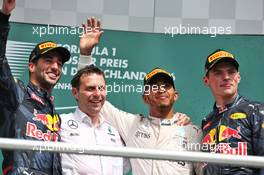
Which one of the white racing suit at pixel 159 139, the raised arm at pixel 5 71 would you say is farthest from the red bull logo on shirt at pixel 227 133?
the raised arm at pixel 5 71

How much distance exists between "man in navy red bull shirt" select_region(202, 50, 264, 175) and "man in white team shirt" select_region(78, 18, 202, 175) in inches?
4.1

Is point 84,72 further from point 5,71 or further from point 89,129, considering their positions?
point 5,71

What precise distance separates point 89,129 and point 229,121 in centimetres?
58

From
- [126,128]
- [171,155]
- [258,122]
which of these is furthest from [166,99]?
[171,155]

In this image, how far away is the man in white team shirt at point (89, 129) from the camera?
2.47 meters

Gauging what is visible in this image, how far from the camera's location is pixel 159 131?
103 inches

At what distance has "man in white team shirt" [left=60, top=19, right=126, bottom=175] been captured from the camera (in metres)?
2.47

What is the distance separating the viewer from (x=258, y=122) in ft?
7.89

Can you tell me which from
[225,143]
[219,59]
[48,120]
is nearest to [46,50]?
[48,120]

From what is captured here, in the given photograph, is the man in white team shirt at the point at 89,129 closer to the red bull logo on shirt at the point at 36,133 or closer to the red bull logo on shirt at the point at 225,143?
the red bull logo on shirt at the point at 36,133

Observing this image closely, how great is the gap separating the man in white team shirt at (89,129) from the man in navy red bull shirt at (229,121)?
396mm

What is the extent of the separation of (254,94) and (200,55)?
1.14 ft

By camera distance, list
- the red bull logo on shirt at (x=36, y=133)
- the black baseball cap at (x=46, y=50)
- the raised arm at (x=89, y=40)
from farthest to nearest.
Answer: the raised arm at (x=89, y=40), the black baseball cap at (x=46, y=50), the red bull logo on shirt at (x=36, y=133)

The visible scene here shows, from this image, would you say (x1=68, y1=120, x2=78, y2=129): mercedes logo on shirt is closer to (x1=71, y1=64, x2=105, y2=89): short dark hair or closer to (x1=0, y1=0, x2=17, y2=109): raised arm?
(x1=71, y1=64, x2=105, y2=89): short dark hair
